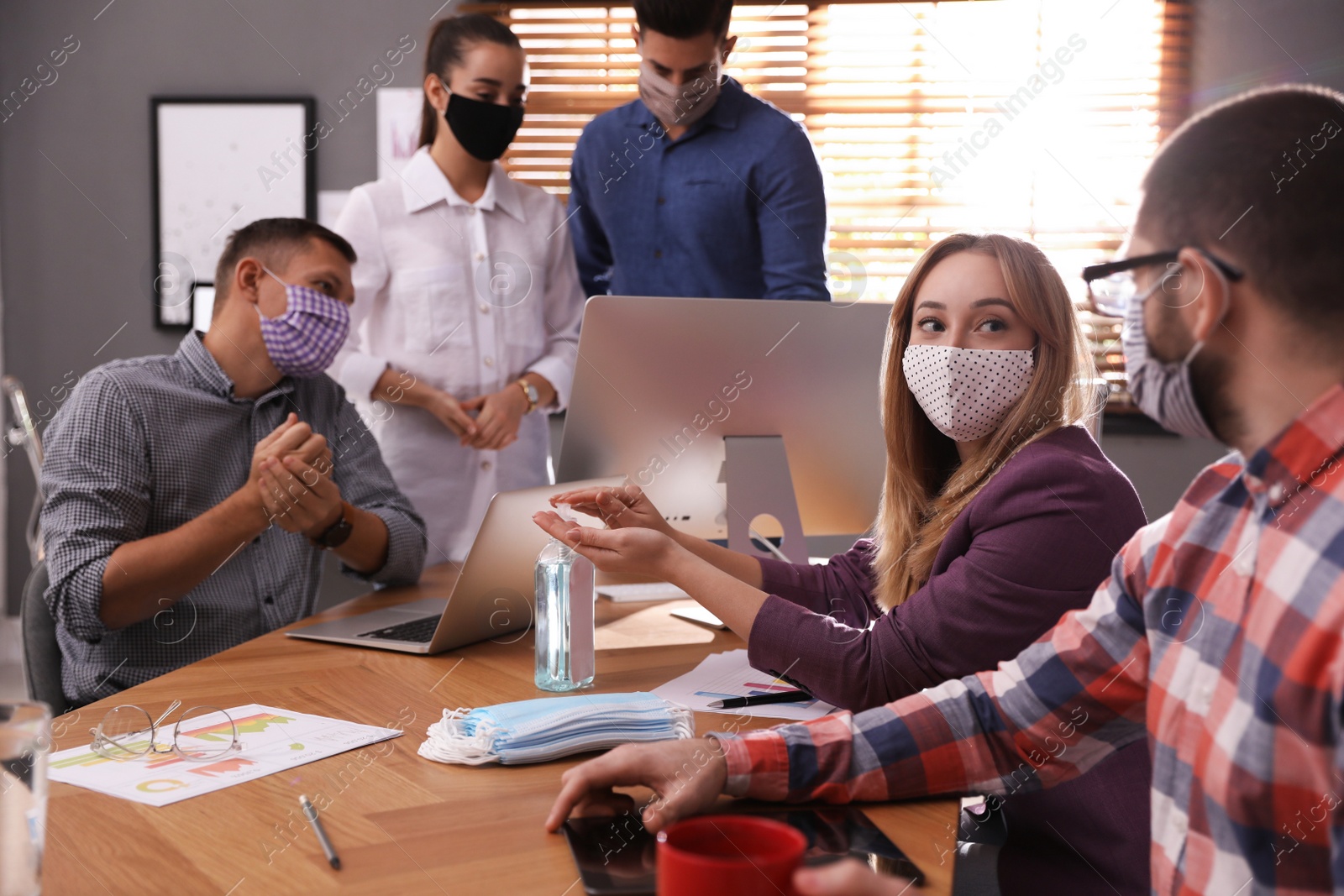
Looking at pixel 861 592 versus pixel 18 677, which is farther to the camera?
pixel 18 677

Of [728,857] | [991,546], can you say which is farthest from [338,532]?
[728,857]

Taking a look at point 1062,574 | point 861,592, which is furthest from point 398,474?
point 1062,574

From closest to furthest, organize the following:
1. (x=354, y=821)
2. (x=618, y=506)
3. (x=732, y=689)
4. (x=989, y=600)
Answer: (x=354, y=821), (x=989, y=600), (x=732, y=689), (x=618, y=506)

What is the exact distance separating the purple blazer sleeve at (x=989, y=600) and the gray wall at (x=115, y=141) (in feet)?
8.28

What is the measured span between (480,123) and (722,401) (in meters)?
1.02

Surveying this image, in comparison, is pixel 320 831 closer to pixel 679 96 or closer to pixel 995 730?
pixel 995 730

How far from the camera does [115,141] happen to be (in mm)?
3646

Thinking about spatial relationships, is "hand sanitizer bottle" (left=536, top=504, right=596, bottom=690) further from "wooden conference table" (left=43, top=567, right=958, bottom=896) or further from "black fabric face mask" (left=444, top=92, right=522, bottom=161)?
"black fabric face mask" (left=444, top=92, right=522, bottom=161)

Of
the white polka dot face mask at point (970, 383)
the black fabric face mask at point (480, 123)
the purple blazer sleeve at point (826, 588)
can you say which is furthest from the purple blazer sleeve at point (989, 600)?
the black fabric face mask at point (480, 123)

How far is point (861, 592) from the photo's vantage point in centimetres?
154

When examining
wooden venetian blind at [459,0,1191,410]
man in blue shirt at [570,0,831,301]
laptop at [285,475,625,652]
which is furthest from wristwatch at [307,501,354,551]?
wooden venetian blind at [459,0,1191,410]

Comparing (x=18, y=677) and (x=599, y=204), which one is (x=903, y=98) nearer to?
(x=599, y=204)

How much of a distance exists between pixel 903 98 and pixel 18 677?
3.55m

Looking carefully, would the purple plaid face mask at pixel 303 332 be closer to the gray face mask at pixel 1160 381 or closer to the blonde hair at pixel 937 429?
the blonde hair at pixel 937 429
